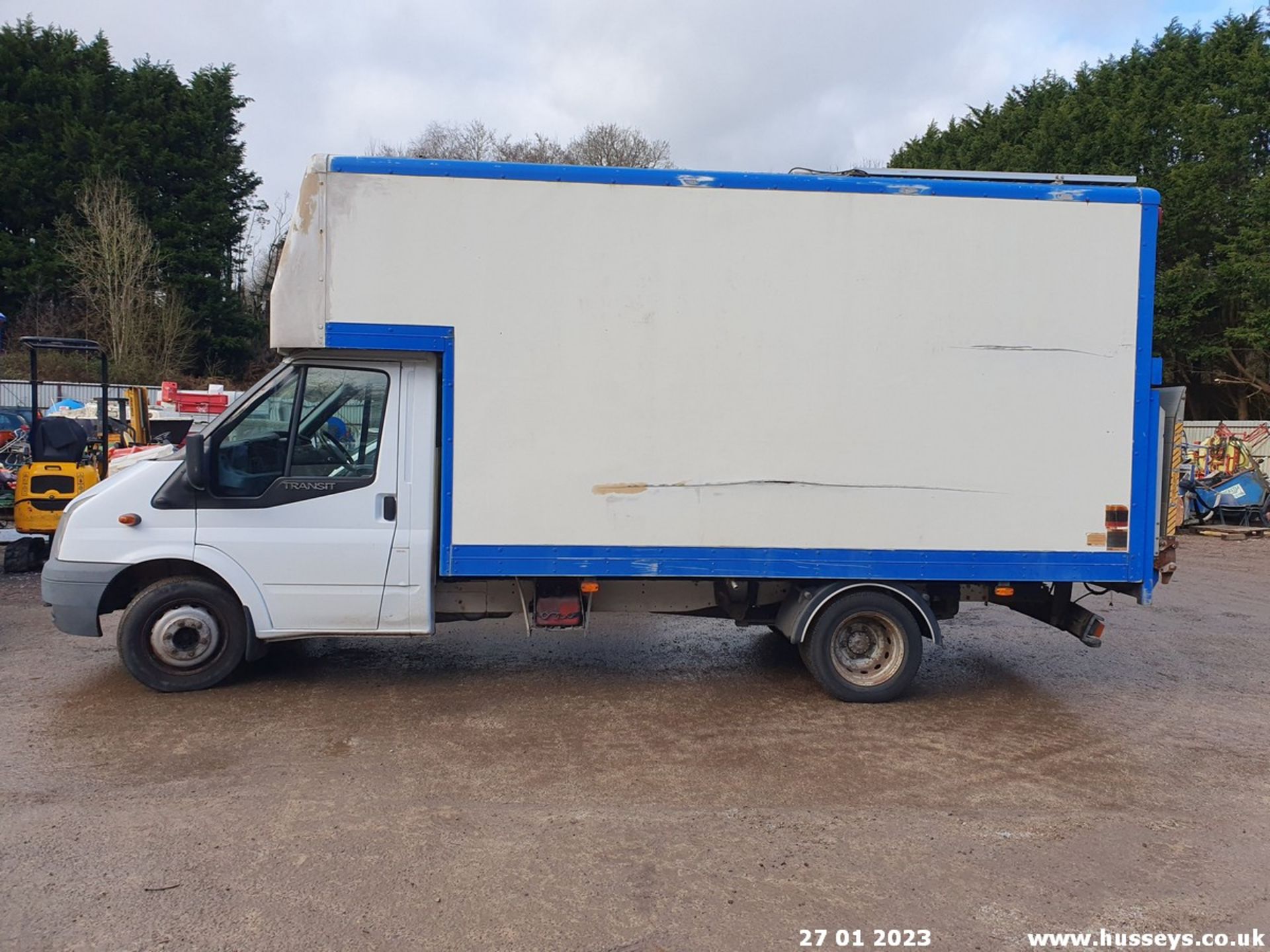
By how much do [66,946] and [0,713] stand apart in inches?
120

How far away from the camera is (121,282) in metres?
30.6

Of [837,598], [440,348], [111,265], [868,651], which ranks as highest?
[111,265]

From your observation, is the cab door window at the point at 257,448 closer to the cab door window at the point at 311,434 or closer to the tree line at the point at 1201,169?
the cab door window at the point at 311,434

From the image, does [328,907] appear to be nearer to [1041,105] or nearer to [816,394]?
[816,394]

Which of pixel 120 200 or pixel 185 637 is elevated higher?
pixel 120 200

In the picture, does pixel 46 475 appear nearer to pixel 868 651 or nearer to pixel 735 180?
pixel 735 180

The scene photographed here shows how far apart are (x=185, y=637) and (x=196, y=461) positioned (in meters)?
1.19

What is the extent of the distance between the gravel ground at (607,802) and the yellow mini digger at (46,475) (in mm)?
3933

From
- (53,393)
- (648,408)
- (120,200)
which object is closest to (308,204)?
(648,408)

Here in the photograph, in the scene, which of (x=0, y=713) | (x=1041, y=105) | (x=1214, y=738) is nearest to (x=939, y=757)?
(x=1214, y=738)

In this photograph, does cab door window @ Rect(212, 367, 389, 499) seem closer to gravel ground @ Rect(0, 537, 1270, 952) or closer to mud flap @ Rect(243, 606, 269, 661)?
mud flap @ Rect(243, 606, 269, 661)

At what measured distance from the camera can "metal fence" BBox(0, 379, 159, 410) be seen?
2144 centimetres

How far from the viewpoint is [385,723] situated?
5.67m

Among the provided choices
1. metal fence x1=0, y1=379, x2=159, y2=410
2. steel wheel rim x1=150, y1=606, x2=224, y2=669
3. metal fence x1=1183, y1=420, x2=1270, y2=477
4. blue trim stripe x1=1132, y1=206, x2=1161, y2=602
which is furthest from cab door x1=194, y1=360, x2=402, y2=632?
Result: metal fence x1=1183, y1=420, x2=1270, y2=477
